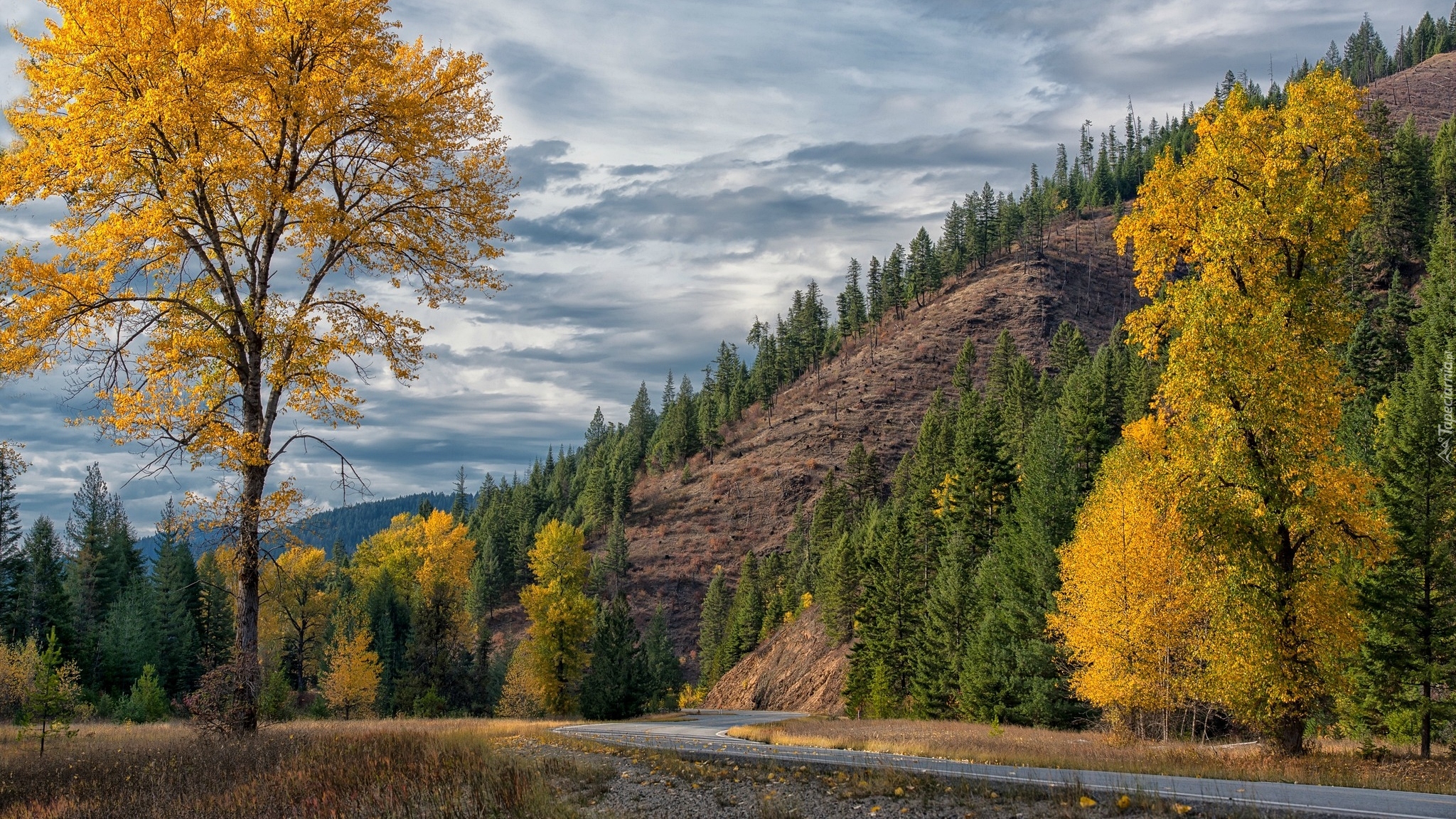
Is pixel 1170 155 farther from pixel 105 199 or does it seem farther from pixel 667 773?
pixel 105 199

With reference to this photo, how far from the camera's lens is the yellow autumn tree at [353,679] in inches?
2373

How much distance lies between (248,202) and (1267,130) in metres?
21.4

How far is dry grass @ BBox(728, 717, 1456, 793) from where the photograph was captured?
1493cm

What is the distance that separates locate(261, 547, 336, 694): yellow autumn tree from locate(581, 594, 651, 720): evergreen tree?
33.9 meters

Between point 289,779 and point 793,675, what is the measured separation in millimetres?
65694

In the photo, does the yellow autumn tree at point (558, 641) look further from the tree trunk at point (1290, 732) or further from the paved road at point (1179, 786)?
the tree trunk at point (1290, 732)

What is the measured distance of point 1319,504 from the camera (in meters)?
18.4

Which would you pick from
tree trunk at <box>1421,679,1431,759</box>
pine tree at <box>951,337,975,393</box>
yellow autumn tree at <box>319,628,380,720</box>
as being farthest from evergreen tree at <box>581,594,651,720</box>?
pine tree at <box>951,337,975,393</box>

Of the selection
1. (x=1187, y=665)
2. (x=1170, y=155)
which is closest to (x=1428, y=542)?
(x=1187, y=665)

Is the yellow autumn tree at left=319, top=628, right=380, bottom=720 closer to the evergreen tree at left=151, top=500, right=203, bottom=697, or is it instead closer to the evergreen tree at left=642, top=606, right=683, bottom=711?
the evergreen tree at left=151, top=500, right=203, bottom=697

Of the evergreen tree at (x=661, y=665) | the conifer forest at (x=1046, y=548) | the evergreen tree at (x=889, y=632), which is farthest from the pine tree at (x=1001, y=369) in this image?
the evergreen tree at (x=889, y=632)

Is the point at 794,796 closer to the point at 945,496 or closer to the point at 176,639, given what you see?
the point at 945,496

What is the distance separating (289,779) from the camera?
39.4 ft

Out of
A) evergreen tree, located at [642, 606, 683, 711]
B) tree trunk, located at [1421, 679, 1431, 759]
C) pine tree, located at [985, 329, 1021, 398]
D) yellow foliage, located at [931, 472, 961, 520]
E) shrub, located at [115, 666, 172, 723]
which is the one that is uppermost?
pine tree, located at [985, 329, 1021, 398]
